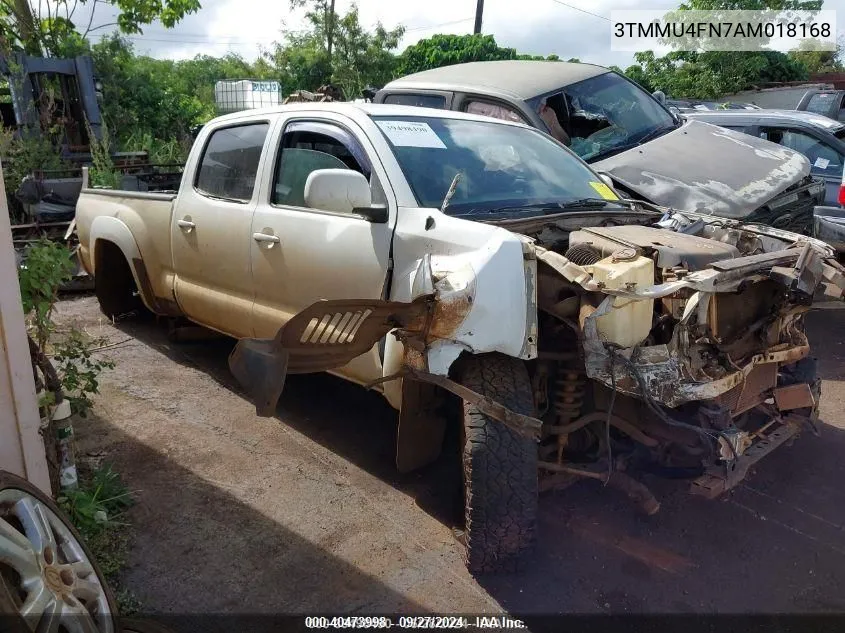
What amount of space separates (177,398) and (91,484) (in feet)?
4.24

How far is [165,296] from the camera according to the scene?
15.8ft

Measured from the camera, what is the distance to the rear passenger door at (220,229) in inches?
157

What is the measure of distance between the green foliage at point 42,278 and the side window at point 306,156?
1.11 m

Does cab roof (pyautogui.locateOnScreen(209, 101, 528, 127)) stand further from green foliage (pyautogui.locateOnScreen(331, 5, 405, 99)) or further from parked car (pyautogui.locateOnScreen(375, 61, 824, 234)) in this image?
green foliage (pyautogui.locateOnScreen(331, 5, 405, 99))

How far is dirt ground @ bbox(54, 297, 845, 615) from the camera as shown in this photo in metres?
2.73

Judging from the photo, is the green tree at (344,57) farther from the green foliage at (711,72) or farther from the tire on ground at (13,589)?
the tire on ground at (13,589)

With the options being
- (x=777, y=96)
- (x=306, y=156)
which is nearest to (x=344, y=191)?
(x=306, y=156)

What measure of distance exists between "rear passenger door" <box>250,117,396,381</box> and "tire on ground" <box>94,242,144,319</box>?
7.25 feet

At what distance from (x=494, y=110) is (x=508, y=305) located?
3.88 m

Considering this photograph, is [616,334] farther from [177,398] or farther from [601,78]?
[601,78]

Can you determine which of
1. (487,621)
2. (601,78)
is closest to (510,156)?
(487,621)

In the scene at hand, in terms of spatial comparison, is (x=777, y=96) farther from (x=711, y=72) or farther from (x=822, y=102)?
(x=822, y=102)

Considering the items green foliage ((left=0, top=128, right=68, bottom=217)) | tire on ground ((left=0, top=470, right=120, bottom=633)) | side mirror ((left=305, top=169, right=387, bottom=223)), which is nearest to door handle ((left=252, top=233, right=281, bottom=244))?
side mirror ((left=305, top=169, right=387, bottom=223))

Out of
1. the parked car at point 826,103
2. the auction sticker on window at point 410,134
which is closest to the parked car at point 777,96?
the parked car at point 826,103
